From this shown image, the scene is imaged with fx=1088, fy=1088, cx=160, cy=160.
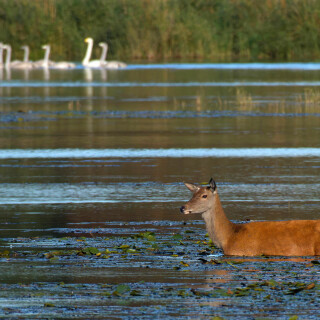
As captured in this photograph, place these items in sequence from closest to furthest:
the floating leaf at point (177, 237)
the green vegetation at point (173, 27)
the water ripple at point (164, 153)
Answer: the floating leaf at point (177, 237) < the water ripple at point (164, 153) < the green vegetation at point (173, 27)

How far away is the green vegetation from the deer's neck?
160 feet

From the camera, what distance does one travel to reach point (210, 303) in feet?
28.0

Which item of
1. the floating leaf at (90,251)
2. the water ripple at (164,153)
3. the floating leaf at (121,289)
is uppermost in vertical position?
the water ripple at (164,153)

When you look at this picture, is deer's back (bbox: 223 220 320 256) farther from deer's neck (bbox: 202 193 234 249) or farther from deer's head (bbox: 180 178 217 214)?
deer's head (bbox: 180 178 217 214)

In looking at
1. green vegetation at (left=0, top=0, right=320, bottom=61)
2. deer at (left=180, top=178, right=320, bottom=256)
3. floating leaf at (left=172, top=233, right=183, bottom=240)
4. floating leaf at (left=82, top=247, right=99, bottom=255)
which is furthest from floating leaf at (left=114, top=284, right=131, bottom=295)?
green vegetation at (left=0, top=0, right=320, bottom=61)

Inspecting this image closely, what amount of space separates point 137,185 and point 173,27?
158 feet

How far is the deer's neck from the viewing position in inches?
419

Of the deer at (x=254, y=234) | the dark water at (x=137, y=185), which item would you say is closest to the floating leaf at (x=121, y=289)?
the dark water at (x=137, y=185)

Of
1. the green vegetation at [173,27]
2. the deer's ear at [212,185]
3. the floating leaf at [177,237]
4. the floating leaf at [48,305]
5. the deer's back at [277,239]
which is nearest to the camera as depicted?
the floating leaf at [48,305]

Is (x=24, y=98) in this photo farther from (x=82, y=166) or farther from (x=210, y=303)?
(x=210, y=303)

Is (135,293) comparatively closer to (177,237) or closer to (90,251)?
(90,251)

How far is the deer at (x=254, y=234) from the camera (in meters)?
10.3

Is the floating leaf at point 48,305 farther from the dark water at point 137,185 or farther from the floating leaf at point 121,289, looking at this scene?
the floating leaf at point 121,289

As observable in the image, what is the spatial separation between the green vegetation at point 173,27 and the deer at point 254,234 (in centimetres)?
4879
